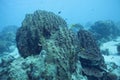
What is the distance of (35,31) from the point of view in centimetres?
776

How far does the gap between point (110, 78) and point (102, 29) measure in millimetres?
13349

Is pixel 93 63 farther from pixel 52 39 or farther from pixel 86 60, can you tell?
pixel 52 39

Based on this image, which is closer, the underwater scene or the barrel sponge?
the underwater scene

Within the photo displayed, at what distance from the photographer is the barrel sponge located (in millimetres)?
7655

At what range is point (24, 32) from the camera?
8.23m

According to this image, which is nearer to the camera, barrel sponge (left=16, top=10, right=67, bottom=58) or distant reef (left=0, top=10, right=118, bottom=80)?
distant reef (left=0, top=10, right=118, bottom=80)

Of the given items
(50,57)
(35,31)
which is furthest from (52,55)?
(35,31)

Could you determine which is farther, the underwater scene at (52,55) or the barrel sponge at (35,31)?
the barrel sponge at (35,31)

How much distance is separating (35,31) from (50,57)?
2732mm

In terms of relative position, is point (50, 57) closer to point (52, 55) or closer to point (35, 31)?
point (52, 55)

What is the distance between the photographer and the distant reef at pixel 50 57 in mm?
5168

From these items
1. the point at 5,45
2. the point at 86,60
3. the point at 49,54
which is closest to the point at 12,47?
the point at 5,45

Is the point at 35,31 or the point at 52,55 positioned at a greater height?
the point at 35,31

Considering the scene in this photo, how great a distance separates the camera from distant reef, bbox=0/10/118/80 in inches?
203
